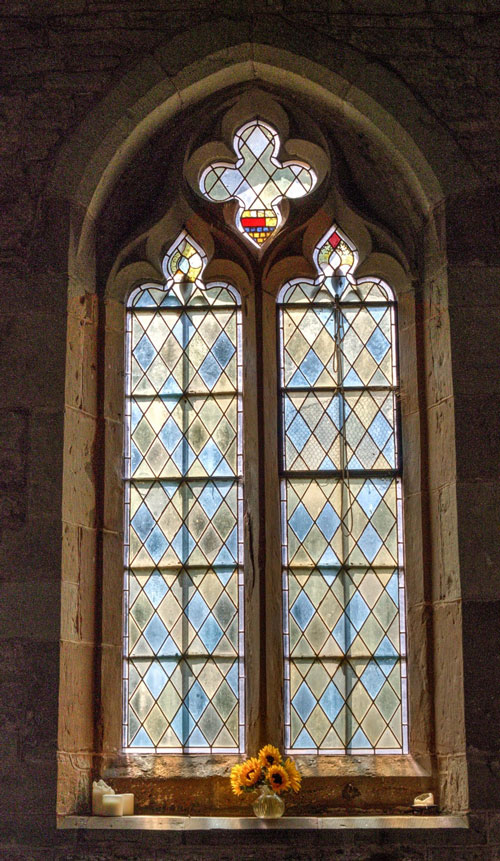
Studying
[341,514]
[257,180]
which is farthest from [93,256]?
[341,514]

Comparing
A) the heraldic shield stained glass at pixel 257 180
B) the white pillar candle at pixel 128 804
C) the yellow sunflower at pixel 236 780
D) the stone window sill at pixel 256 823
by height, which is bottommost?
the stone window sill at pixel 256 823

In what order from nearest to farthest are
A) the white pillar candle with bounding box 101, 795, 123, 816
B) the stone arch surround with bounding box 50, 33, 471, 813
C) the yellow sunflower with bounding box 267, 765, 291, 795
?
1. the yellow sunflower with bounding box 267, 765, 291, 795
2. the white pillar candle with bounding box 101, 795, 123, 816
3. the stone arch surround with bounding box 50, 33, 471, 813

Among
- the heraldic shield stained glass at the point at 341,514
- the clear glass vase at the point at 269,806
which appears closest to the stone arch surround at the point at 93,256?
the heraldic shield stained glass at the point at 341,514

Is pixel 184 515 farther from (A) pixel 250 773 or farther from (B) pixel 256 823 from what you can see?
(B) pixel 256 823

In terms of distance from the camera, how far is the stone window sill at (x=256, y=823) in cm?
498

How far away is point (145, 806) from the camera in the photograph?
5355 millimetres

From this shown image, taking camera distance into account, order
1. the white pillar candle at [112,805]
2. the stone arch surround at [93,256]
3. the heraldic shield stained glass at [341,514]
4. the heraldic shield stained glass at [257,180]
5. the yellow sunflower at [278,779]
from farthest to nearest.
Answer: the heraldic shield stained glass at [257,180] < the heraldic shield stained glass at [341,514] < the stone arch surround at [93,256] < the white pillar candle at [112,805] < the yellow sunflower at [278,779]

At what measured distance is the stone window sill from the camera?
16.4 ft

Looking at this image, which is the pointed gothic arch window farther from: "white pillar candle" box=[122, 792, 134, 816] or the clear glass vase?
the clear glass vase

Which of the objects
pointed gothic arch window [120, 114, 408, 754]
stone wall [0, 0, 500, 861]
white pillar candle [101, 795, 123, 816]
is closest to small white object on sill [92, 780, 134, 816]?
white pillar candle [101, 795, 123, 816]

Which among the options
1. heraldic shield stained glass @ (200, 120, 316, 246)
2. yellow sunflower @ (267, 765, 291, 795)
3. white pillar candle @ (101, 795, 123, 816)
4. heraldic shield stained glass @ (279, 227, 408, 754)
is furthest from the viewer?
heraldic shield stained glass @ (200, 120, 316, 246)

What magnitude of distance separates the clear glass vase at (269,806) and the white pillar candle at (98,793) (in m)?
0.63

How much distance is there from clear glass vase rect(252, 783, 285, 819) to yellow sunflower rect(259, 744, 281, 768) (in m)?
0.11

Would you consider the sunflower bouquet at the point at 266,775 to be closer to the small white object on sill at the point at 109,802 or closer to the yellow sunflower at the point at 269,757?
the yellow sunflower at the point at 269,757
